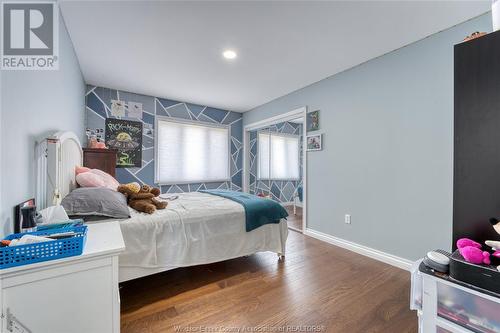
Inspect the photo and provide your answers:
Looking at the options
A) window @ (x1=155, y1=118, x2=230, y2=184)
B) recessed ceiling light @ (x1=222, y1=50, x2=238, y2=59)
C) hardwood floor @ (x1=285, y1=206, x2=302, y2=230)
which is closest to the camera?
recessed ceiling light @ (x1=222, y1=50, x2=238, y2=59)

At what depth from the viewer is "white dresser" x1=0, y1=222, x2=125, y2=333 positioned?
794 millimetres

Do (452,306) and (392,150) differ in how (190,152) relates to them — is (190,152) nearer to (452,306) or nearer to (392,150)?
(392,150)

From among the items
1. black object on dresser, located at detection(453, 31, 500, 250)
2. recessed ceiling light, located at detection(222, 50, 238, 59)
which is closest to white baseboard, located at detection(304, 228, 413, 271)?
black object on dresser, located at detection(453, 31, 500, 250)

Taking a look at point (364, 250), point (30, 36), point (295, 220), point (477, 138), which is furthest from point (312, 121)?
point (30, 36)

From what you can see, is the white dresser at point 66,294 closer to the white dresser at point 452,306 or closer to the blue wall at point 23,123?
the blue wall at point 23,123

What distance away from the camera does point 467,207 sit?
1.00m

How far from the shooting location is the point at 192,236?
192 centimetres

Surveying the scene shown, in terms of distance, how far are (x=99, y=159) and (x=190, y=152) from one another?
1704 millimetres

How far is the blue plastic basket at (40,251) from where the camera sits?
79 centimetres

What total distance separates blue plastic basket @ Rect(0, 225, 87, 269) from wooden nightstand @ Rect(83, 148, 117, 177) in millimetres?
2182

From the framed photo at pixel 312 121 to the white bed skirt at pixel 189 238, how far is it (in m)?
1.63

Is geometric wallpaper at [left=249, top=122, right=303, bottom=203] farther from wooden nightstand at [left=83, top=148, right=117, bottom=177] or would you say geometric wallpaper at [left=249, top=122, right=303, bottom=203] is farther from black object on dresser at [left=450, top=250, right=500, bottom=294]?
black object on dresser at [left=450, top=250, right=500, bottom=294]

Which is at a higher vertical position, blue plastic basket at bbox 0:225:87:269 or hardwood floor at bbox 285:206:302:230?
blue plastic basket at bbox 0:225:87:269

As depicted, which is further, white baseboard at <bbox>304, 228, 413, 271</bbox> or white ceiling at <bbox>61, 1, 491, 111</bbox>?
white baseboard at <bbox>304, 228, 413, 271</bbox>
